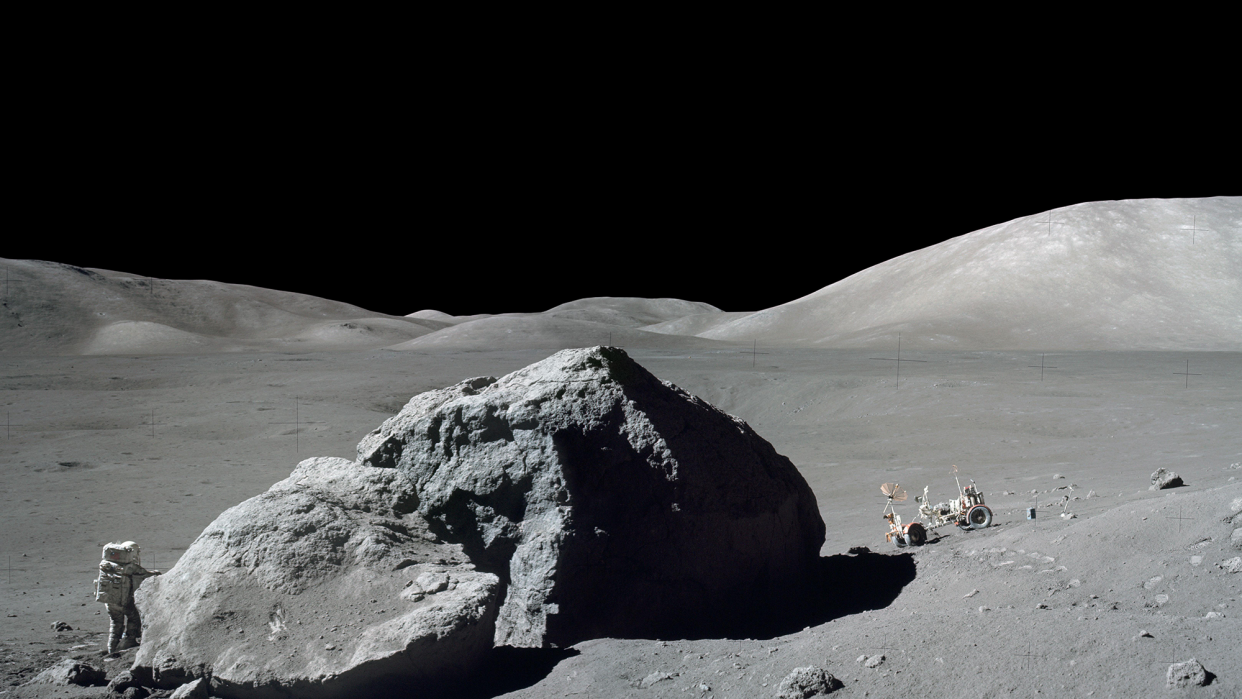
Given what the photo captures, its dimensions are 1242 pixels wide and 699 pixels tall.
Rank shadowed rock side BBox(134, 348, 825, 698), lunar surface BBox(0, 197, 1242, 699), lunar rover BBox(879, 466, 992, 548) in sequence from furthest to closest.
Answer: lunar rover BBox(879, 466, 992, 548)
shadowed rock side BBox(134, 348, 825, 698)
lunar surface BBox(0, 197, 1242, 699)

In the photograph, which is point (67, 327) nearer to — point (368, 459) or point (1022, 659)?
point (368, 459)

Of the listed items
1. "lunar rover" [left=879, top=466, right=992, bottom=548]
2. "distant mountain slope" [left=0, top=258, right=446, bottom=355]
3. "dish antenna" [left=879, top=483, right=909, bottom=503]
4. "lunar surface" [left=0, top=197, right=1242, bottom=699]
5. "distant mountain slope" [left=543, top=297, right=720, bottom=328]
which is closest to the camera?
"lunar surface" [left=0, top=197, right=1242, bottom=699]

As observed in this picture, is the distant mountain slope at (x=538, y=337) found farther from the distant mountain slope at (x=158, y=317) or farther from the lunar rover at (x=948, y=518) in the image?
the lunar rover at (x=948, y=518)

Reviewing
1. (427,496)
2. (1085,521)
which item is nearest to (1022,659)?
(1085,521)

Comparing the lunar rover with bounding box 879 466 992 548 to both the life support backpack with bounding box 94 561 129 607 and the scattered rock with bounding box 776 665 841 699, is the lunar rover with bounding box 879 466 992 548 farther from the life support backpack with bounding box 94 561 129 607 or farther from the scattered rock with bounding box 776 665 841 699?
the life support backpack with bounding box 94 561 129 607

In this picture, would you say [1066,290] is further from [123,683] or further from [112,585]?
[123,683]

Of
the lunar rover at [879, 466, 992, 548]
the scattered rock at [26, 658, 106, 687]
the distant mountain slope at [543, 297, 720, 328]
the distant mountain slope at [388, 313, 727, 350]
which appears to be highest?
the distant mountain slope at [543, 297, 720, 328]

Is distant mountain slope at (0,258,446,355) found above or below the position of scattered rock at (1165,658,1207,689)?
above

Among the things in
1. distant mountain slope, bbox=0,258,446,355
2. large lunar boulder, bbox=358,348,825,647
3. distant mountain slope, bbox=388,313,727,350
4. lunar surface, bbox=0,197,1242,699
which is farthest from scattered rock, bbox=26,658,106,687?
distant mountain slope, bbox=0,258,446,355
